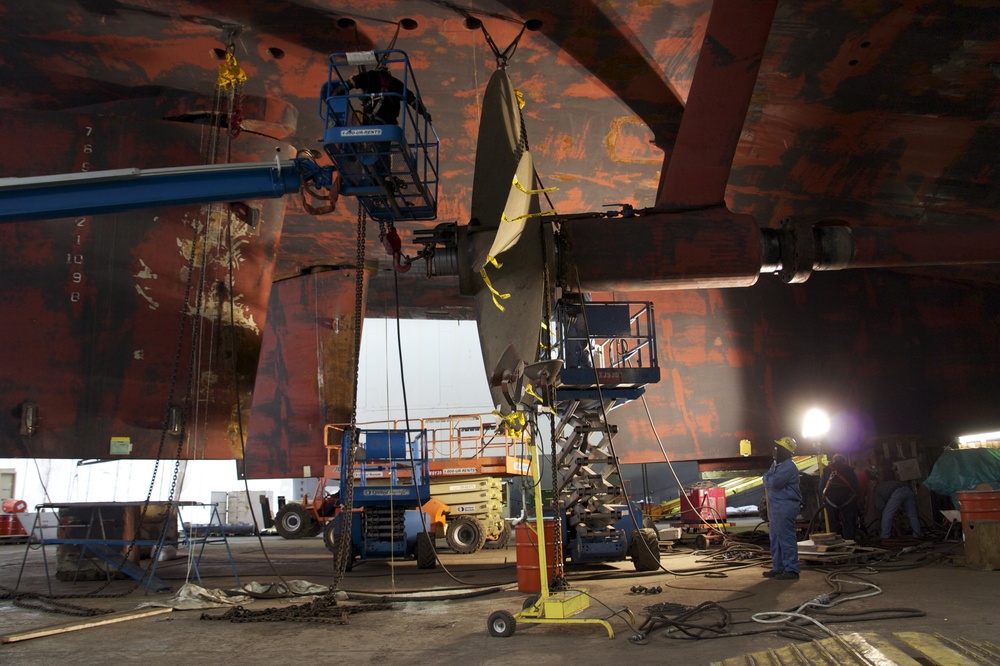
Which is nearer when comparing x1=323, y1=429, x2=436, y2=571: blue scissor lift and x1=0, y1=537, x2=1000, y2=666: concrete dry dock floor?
x1=0, y1=537, x2=1000, y2=666: concrete dry dock floor

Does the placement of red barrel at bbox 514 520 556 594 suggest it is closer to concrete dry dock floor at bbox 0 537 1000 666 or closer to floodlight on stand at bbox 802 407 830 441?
concrete dry dock floor at bbox 0 537 1000 666

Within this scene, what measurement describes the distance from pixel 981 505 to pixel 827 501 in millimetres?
3003

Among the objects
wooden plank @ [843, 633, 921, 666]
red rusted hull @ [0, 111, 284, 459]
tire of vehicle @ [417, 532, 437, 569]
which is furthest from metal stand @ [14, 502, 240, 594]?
wooden plank @ [843, 633, 921, 666]

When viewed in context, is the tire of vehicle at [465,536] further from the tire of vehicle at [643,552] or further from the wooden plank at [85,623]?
the wooden plank at [85,623]

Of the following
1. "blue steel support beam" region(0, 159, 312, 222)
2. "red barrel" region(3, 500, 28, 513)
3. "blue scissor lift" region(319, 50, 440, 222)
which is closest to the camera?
"blue scissor lift" region(319, 50, 440, 222)

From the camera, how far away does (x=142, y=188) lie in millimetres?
5816

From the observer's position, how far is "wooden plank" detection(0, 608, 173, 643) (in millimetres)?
4779

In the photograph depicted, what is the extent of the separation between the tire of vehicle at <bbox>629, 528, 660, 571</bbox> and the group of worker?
4.18ft

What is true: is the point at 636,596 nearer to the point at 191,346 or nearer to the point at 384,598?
the point at 384,598

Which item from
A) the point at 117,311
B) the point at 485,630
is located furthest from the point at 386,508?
the point at 485,630

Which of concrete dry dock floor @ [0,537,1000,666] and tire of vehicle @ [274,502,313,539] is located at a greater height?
tire of vehicle @ [274,502,313,539]

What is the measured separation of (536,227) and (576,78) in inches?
146

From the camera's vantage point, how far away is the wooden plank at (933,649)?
3293 mm

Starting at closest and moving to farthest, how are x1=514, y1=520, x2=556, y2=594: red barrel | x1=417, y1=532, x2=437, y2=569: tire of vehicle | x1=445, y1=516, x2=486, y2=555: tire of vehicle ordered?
x1=514, y1=520, x2=556, y2=594: red barrel < x1=417, y1=532, x2=437, y2=569: tire of vehicle < x1=445, y1=516, x2=486, y2=555: tire of vehicle
